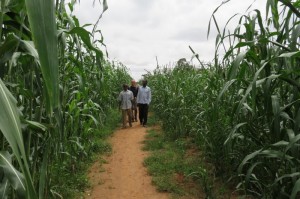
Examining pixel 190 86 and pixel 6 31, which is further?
pixel 190 86

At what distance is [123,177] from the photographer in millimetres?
5109

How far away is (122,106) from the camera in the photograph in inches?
383

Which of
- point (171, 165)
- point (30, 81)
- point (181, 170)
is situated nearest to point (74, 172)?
point (171, 165)

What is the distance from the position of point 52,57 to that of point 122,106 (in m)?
9.30

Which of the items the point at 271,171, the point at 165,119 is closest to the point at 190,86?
the point at 165,119

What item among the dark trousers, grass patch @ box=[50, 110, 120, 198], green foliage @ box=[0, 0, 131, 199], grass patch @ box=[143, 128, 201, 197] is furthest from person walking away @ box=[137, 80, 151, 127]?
green foliage @ box=[0, 0, 131, 199]

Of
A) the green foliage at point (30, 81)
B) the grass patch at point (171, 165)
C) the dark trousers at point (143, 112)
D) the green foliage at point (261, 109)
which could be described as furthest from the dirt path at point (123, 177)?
the dark trousers at point (143, 112)

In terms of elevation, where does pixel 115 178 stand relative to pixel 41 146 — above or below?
below

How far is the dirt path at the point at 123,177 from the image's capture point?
4355 millimetres

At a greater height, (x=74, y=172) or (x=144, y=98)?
(x=144, y=98)

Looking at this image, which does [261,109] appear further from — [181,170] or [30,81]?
[181,170]

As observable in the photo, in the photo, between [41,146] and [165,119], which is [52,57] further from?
[165,119]

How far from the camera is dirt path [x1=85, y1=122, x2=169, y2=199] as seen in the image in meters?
4.36

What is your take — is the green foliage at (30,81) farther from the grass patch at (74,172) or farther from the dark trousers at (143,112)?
the dark trousers at (143,112)
